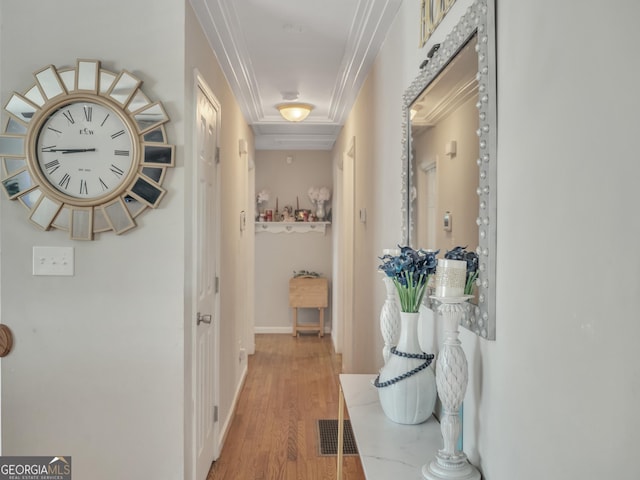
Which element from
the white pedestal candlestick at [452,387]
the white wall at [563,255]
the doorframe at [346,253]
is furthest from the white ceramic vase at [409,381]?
the doorframe at [346,253]

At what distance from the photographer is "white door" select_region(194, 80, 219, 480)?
8.22 feet

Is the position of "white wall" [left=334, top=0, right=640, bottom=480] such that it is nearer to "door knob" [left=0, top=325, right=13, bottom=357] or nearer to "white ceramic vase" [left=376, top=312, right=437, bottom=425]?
"white ceramic vase" [left=376, top=312, right=437, bottom=425]

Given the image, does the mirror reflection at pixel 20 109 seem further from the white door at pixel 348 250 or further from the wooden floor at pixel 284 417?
the white door at pixel 348 250

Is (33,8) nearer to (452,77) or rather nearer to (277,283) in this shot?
(452,77)

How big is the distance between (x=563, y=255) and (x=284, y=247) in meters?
5.83

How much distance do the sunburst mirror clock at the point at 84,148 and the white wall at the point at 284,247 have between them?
448 cm

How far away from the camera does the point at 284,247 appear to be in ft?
21.8

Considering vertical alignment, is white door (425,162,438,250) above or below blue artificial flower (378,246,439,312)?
above

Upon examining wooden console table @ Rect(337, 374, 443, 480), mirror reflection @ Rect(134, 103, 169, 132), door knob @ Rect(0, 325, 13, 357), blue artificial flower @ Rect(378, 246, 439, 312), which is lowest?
wooden console table @ Rect(337, 374, 443, 480)

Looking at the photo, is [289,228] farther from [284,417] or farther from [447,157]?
[447,157]

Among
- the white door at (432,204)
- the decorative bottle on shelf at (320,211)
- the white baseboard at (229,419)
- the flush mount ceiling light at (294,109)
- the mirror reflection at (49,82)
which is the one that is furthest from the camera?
the decorative bottle on shelf at (320,211)

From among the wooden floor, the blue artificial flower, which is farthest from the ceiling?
the wooden floor

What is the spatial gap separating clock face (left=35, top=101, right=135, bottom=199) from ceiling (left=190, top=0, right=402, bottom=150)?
693 mm

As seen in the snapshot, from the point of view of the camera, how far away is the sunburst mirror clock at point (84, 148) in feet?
7.03
